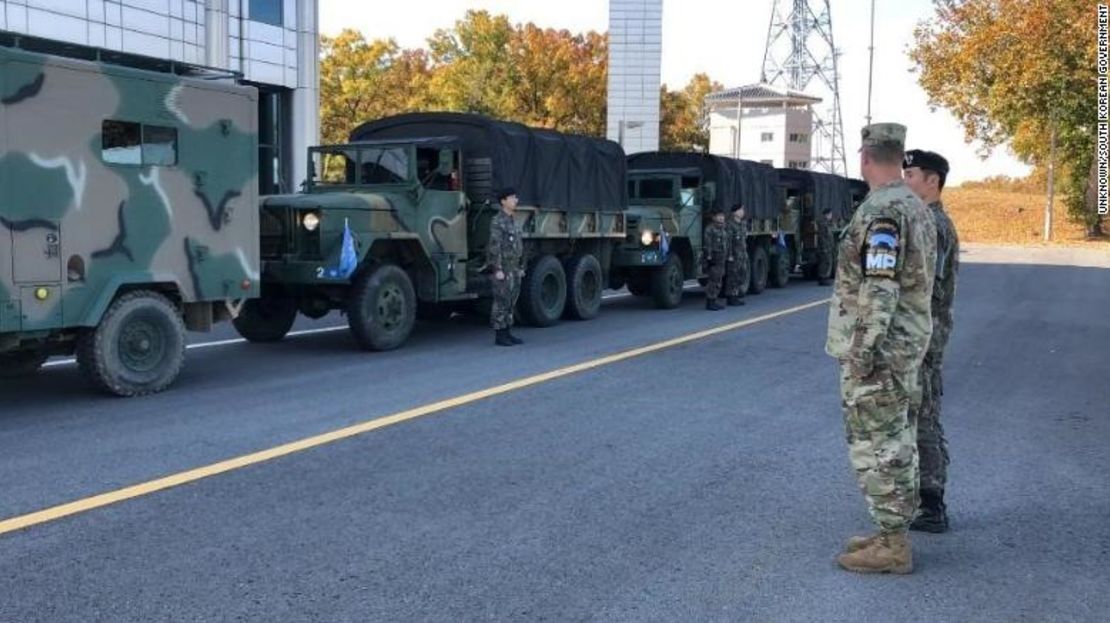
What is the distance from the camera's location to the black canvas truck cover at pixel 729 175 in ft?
54.2

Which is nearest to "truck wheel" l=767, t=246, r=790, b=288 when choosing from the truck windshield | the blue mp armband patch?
the truck windshield

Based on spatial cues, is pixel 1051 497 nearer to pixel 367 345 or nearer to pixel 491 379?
pixel 491 379

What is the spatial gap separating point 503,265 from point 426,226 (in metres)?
0.90

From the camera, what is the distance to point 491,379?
28.2ft

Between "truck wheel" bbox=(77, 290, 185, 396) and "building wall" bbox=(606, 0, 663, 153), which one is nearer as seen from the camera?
"truck wheel" bbox=(77, 290, 185, 396)

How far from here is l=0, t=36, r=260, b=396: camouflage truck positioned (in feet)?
22.6

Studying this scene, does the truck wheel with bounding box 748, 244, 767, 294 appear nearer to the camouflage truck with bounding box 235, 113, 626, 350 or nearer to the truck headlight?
the camouflage truck with bounding box 235, 113, 626, 350

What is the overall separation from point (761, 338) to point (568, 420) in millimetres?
5231

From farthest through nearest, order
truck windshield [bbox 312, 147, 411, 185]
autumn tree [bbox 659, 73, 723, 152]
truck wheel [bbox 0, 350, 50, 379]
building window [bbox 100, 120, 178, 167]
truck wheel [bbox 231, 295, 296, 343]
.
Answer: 1. autumn tree [bbox 659, 73, 723, 152]
2. truck windshield [bbox 312, 147, 411, 185]
3. truck wheel [bbox 231, 295, 296, 343]
4. truck wheel [bbox 0, 350, 50, 379]
5. building window [bbox 100, 120, 178, 167]

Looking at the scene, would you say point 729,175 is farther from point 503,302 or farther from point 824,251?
point 503,302

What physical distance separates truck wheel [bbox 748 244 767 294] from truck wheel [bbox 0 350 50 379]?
12413mm

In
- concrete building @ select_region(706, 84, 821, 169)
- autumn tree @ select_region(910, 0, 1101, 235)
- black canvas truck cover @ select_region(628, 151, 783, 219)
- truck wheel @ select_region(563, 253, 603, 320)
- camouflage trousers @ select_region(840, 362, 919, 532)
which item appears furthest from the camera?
concrete building @ select_region(706, 84, 821, 169)

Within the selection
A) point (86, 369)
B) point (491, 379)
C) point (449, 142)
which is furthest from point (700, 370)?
point (86, 369)

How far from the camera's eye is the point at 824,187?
72.4ft
